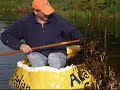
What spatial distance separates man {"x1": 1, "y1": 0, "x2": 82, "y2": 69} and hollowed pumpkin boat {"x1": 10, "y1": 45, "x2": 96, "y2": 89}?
0.21 metres

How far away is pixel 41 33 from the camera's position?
786cm

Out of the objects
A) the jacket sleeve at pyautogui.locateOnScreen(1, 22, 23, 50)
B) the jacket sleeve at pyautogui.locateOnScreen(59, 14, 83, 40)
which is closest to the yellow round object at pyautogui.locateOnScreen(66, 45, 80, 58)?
the jacket sleeve at pyautogui.locateOnScreen(59, 14, 83, 40)

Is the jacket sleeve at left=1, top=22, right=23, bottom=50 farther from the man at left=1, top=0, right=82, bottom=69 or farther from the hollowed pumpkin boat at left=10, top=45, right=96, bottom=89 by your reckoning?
the hollowed pumpkin boat at left=10, top=45, right=96, bottom=89

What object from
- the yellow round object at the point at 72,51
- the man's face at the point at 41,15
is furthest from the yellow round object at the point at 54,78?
the yellow round object at the point at 72,51

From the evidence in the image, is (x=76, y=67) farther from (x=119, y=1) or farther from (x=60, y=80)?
(x=119, y=1)

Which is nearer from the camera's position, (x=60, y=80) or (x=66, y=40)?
(x=60, y=80)

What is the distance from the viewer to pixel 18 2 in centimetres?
3203

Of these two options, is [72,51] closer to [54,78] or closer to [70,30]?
[70,30]

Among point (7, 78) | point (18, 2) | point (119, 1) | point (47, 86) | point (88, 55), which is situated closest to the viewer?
point (47, 86)

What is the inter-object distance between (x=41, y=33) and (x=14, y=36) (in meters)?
0.49

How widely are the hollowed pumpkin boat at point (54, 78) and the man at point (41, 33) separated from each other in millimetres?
215

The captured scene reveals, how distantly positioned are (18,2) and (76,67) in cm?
2482

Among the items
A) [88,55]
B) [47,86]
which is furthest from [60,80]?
[88,55]

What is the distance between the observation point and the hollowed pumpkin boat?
24.5 ft
